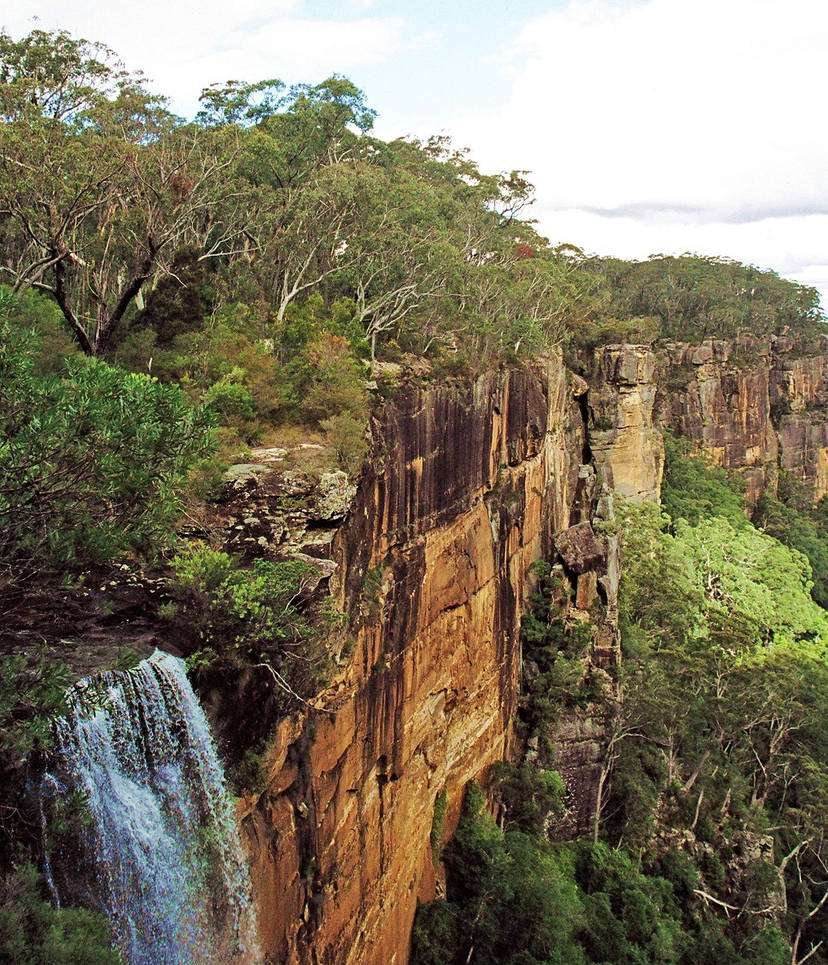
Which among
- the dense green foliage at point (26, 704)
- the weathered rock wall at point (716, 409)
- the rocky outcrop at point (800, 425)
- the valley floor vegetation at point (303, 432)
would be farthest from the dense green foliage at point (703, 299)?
the dense green foliage at point (26, 704)

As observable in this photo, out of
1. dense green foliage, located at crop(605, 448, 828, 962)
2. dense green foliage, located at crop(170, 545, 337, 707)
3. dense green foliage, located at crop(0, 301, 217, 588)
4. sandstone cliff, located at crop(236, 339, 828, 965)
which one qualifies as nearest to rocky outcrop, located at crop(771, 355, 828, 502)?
dense green foliage, located at crop(605, 448, 828, 962)

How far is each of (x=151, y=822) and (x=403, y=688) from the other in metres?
8.03

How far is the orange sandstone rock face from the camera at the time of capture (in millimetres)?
10945

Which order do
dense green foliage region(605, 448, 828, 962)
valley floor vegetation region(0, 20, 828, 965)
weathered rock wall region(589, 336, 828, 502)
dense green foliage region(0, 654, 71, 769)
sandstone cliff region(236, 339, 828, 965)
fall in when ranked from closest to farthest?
dense green foliage region(0, 654, 71, 769)
valley floor vegetation region(0, 20, 828, 965)
sandstone cliff region(236, 339, 828, 965)
dense green foliage region(605, 448, 828, 962)
weathered rock wall region(589, 336, 828, 502)

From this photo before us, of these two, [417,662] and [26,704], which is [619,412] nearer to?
[417,662]

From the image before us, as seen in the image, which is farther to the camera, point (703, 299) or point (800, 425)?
point (703, 299)

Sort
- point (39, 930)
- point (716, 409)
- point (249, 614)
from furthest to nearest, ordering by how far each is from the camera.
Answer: point (716, 409) → point (249, 614) → point (39, 930)

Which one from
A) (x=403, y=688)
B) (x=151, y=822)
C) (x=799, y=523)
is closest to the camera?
(x=151, y=822)

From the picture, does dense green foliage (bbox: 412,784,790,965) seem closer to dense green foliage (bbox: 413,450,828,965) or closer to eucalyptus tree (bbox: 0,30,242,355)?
dense green foliage (bbox: 413,450,828,965)

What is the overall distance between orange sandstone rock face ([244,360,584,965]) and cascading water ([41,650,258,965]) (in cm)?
90

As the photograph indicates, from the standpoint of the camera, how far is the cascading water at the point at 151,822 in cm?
709

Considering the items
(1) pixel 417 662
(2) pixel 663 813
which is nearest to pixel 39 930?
(1) pixel 417 662

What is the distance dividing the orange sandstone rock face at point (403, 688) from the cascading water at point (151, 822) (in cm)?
90

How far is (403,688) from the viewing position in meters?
15.4
